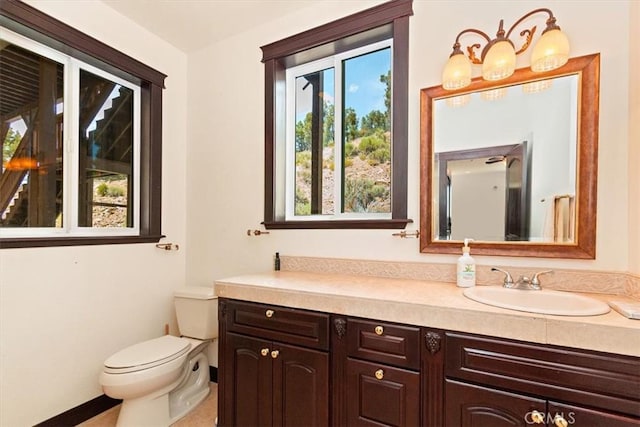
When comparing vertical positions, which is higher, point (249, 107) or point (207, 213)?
point (249, 107)

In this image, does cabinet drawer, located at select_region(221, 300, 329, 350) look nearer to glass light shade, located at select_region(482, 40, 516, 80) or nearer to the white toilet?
the white toilet

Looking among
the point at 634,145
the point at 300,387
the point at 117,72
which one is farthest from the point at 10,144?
the point at 634,145

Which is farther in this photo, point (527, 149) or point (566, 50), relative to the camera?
point (527, 149)

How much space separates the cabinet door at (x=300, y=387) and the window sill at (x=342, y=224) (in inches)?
30.3

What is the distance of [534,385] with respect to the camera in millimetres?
990

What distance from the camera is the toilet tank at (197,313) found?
84.5 inches

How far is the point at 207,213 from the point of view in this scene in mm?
2447

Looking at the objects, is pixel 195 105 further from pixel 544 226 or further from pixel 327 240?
pixel 544 226

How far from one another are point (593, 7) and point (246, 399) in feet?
8.00

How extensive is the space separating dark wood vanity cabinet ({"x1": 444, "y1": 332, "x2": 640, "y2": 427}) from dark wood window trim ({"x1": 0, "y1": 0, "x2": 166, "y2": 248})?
2.12m

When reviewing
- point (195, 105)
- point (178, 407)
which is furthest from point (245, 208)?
point (178, 407)

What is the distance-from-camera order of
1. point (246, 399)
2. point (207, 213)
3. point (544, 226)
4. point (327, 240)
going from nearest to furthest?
point (544, 226), point (246, 399), point (327, 240), point (207, 213)

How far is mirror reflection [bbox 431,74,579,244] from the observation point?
140 cm

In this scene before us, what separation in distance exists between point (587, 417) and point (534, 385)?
15cm
